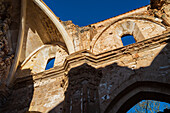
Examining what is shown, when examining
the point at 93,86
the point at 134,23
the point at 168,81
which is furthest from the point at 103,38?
the point at 168,81

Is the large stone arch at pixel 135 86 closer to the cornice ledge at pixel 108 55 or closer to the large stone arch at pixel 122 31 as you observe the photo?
the cornice ledge at pixel 108 55

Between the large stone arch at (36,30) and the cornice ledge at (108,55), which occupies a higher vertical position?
the large stone arch at (36,30)

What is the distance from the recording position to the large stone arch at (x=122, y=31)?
6.25 meters

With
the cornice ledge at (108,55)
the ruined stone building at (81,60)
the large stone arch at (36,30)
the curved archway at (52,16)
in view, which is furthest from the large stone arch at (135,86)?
the curved archway at (52,16)

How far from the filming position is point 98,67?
5098 mm

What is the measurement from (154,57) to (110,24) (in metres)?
3.68

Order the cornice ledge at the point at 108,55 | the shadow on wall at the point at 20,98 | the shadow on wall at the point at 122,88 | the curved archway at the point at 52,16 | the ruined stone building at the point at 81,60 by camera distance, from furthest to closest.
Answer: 1. the curved archway at the point at 52,16
2. the shadow on wall at the point at 20,98
3. the cornice ledge at the point at 108,55
4. the ruined stone building at the point at 81,60
5. the shadow on wall at the point at 122,88

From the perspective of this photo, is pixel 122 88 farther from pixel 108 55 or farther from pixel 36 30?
pixel 36 30

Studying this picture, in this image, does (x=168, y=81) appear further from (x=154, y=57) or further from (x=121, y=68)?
(x=121, y=68)

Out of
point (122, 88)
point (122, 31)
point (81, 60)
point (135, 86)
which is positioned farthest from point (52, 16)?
point (135, 86)

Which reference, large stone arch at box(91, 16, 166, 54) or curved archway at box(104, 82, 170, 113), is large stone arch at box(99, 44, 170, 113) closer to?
curved archway at box(104, 82, 170, 113)

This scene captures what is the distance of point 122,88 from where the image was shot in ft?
13.5

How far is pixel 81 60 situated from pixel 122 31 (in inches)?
129

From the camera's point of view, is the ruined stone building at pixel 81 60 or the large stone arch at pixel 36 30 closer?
the ruined stone building at pixel 81 60
